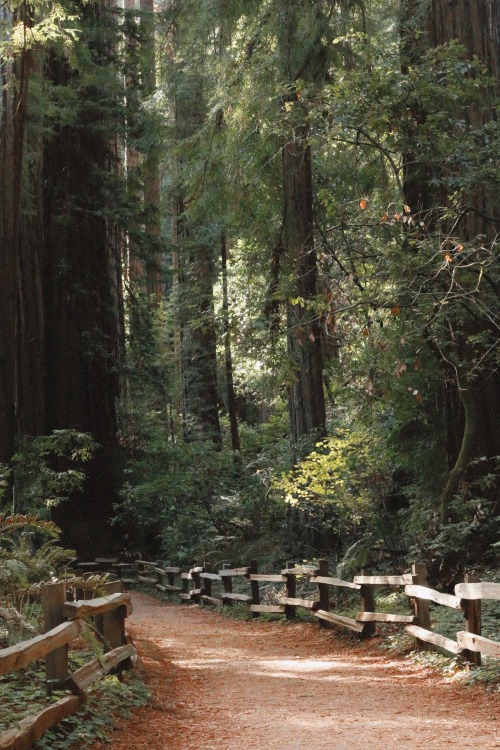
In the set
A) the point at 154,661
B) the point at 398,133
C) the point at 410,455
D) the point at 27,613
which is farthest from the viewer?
the point at 410,455

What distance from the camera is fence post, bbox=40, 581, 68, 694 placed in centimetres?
584

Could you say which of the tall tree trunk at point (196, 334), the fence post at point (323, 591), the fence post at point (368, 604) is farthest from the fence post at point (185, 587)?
the tall tree trunk at point (196, 334)

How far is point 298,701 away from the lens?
303 inches

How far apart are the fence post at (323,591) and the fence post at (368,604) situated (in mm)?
1378

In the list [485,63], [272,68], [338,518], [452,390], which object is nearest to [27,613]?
[452,390]

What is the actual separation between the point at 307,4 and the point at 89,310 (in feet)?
33.8

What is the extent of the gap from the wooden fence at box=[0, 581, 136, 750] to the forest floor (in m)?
0.41

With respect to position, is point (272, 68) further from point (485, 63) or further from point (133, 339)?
point (133, 339)

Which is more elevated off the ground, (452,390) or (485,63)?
(485,63)

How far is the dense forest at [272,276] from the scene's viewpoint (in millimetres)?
11398

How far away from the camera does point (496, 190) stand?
11391mm

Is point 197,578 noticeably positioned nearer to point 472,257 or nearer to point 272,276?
point 272,276

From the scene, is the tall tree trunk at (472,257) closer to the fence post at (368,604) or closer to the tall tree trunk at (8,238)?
the fence post at (368,604)

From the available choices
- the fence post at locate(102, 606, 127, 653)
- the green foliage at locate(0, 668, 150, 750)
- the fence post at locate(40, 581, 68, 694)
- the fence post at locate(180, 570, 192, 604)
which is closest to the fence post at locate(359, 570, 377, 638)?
the fence post at locate(102, 606, 127, 653)
